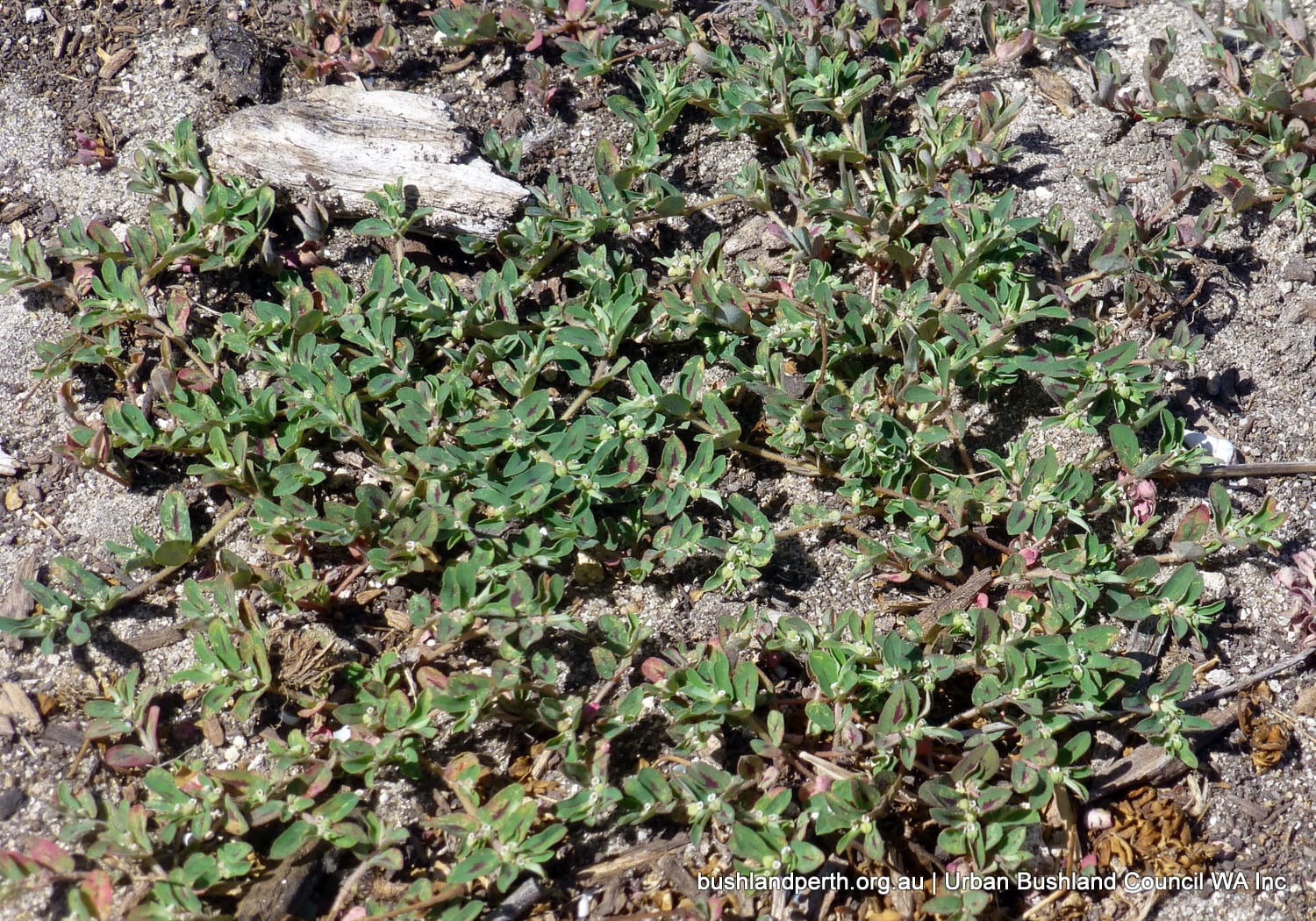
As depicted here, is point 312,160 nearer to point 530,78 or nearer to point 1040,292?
point 530,78

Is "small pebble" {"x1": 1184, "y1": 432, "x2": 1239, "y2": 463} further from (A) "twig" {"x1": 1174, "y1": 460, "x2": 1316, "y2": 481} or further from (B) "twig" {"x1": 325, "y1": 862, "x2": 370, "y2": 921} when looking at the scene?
(B) "twig" {"x1": 325, "y1": 862, "x2": 370, "y2": 921}

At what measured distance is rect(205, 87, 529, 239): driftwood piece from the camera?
3328 mm

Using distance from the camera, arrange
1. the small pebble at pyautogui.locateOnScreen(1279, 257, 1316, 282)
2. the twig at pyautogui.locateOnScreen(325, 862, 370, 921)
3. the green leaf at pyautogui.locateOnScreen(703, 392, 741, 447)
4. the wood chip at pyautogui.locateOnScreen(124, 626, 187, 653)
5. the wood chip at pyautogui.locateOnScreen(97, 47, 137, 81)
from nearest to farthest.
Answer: the twig at pyautogui.locateOnScreen(325, 862, 370, 921) < the wood chip at pyautogui.locateOnScreen(124, 626, 187, 653) < the green leaf at pyautogui.locateOnScreen(703, 392, 741, 447) < the small pebble at pyautogui.locateOnScreen(1279, 257, 1316, 282) < the wood chip at pyautogui.locateOnScreen(97, 47, 137, 81)

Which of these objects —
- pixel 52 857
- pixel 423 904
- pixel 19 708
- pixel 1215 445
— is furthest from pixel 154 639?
pixel 1215 445

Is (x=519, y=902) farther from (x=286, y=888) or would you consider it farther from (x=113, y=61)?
(x=113, y=61)

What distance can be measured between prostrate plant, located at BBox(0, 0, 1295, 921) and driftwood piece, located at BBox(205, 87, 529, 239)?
0.10 metres

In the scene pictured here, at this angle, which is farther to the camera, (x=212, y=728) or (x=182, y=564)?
(x=182, y=564)

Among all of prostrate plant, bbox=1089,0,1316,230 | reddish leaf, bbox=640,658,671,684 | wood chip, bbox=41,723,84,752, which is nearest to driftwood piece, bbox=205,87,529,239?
reddish leaf, bbox=640,658,671,684

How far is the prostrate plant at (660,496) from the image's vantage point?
2.52 m

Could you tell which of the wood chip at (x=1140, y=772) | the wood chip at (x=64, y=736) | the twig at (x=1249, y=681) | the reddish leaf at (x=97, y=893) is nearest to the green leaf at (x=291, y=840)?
the reddish leaf at (x=97, y=893)

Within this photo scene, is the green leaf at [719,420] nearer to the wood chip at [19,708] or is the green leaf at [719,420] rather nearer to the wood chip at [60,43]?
the wood chip at [19,708]

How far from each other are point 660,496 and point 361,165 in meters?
1.52

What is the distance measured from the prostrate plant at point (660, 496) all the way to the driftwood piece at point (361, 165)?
0.10 m

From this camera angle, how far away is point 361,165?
3.34 m
